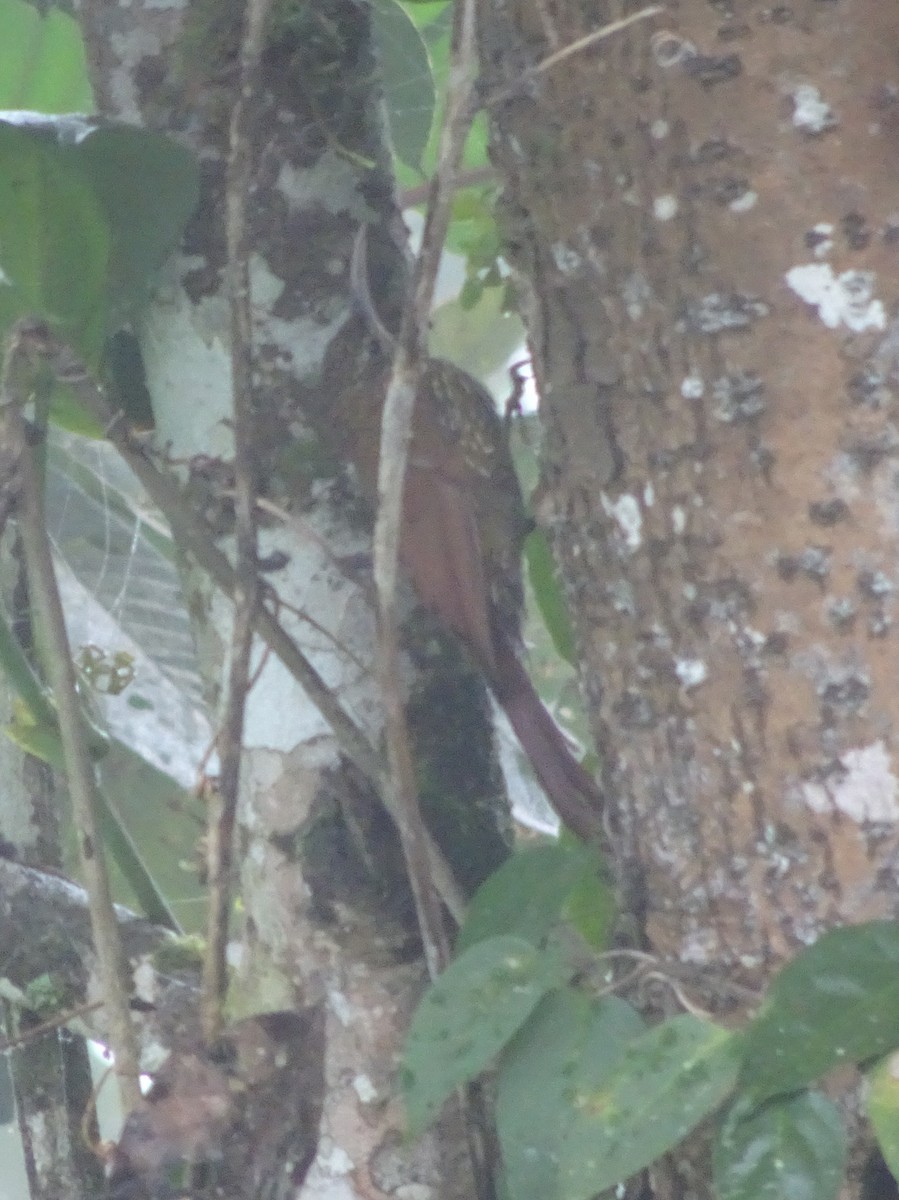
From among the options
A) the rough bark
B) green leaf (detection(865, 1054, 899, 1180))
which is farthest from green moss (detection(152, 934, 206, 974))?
green leaf (detection(865, 1054, 899, 1180))

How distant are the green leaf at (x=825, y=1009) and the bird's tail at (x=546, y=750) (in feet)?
0.93

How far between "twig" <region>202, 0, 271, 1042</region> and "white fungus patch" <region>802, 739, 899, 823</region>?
12.9 inches

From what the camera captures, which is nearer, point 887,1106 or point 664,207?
point 887,1106

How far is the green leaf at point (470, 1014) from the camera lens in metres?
0.61

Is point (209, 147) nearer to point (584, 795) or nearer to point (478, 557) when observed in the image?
point (478, 557)

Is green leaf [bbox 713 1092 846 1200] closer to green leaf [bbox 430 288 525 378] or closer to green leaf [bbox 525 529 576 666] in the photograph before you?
green leaf [bbox 525 529 576 666]

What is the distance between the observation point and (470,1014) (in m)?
0.63

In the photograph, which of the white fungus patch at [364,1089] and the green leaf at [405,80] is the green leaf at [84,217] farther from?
the white fungus patch at [364,1089]

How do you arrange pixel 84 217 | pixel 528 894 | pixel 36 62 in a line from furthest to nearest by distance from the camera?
pixel 36 62, pixel 84 217, pixel 528 894

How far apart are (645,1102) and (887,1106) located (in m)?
0.09

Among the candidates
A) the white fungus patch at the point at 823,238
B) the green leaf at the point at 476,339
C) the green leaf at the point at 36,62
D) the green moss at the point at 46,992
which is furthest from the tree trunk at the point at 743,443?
the green leaf at the point at 476,339

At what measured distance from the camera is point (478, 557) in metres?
0.94

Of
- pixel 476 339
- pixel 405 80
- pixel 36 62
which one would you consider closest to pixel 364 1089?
pixel 405 80

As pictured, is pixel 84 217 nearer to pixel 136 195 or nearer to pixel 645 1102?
pixel 136 195
